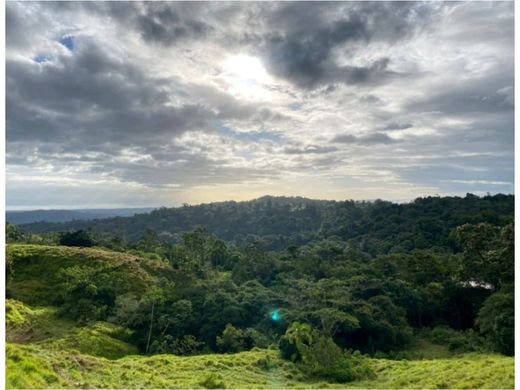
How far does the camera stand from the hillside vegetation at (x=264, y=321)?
1683cm

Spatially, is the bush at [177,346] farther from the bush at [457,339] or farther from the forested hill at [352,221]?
the forested hill at [352,221]

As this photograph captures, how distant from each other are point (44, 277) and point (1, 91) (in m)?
38.0

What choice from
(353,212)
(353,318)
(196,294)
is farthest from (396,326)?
(353,212)

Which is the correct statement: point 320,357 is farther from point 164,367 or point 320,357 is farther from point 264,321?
point 264,321

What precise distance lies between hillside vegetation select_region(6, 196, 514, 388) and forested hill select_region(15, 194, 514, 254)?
96.8 ft

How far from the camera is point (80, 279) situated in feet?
117

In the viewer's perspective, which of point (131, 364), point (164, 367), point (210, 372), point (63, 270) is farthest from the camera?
point (63, 270)

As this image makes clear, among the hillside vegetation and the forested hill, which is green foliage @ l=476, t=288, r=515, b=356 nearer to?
the hillside vegetation

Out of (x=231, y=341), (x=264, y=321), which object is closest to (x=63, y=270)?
(x=231, y=341)

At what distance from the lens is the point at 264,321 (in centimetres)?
3095

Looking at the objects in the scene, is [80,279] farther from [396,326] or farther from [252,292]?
[396,326]

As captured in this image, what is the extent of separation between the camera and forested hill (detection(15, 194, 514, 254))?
74188 millimetres

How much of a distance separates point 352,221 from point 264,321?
8349cm

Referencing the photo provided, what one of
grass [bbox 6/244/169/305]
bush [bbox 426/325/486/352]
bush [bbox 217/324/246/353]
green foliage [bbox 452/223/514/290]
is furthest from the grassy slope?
green foliage [bbox 452/223/514/290]
